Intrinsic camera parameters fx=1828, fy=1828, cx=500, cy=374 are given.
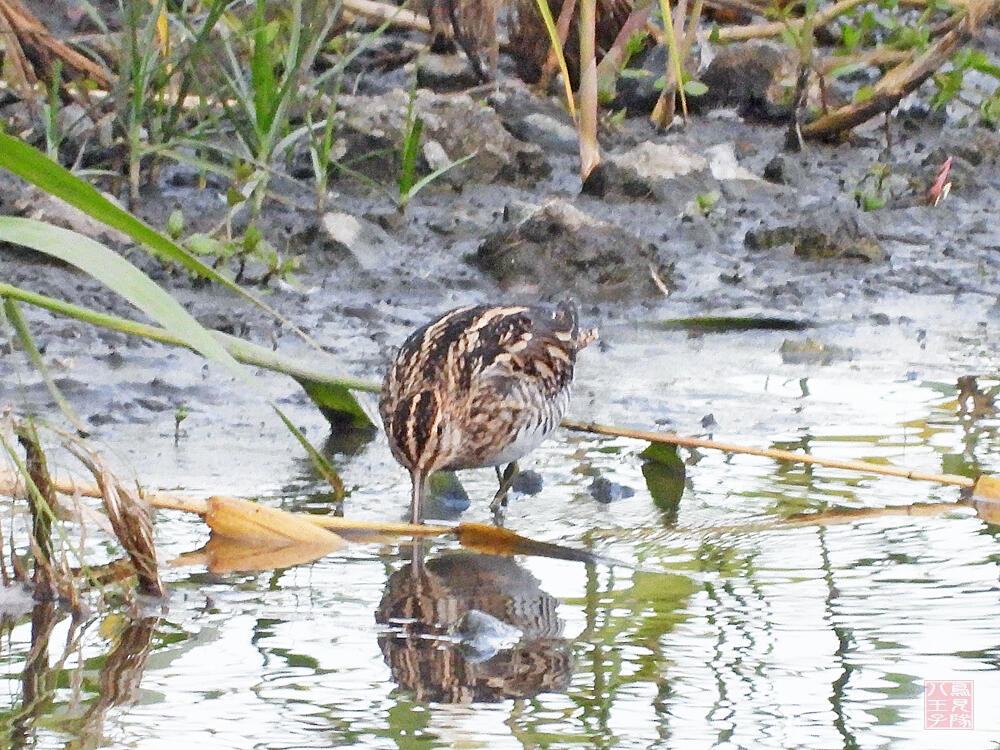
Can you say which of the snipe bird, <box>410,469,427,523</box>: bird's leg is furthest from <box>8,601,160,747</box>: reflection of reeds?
the snipe bird

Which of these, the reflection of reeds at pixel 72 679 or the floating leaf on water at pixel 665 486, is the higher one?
the floating leaf on water at pixel 665 486

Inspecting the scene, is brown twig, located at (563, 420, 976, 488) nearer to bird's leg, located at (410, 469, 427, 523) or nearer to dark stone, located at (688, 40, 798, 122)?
bird's leg, located at (410, 469, 427, 523)

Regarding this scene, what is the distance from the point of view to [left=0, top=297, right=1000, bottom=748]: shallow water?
3.02 metres

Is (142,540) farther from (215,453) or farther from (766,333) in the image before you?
(766,333)

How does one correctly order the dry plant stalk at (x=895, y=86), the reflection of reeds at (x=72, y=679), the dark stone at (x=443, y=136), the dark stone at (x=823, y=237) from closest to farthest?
1. the reflection of reeds at (x=72, y=679)
2. the dark stone at (x=823, y=237)
3. the dark stone at (x=443, y=136)
4. the dry plant stalk at (x=895, y=86)

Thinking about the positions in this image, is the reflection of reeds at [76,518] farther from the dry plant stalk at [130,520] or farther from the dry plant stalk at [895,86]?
the dry plant stalk at [895,86]

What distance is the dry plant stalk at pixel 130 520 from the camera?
3627 mm

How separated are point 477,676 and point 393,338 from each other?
345 centimetres

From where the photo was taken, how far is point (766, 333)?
278 inches

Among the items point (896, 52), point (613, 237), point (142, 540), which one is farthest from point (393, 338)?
point (896, 52)

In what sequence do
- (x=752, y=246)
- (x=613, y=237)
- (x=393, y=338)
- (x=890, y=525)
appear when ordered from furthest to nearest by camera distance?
(x=752, y=246) → (x=613, y=237) → (x=393, y=338) → (x=890, y=525)

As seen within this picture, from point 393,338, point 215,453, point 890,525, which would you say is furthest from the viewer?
point 393,338

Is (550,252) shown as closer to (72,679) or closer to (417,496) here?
(417,496)

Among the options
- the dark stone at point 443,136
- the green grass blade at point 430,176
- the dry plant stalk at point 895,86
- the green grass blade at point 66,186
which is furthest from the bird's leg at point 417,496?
the dry plant stalk at point 895,86
